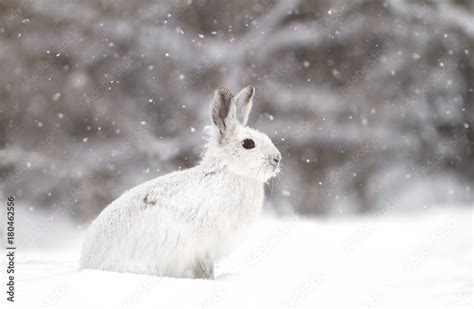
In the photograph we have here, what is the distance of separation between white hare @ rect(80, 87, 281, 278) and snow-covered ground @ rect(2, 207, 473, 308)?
0.24 feet

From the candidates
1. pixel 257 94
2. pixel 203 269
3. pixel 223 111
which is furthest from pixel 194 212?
pixel 257 94

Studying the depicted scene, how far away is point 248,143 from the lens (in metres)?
1.29

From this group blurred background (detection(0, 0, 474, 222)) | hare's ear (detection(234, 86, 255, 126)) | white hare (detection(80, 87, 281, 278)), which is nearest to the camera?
white hare (detection(80, 87, 281, 278))

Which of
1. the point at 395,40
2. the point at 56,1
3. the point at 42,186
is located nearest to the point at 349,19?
the point at 395,40

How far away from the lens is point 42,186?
8.21 ft

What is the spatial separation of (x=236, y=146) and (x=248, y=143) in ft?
0.08

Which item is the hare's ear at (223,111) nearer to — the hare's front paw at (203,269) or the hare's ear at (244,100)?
the hare's ear at (244,100)

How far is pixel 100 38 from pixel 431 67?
55.6 inches

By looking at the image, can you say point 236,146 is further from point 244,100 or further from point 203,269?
point 203,269

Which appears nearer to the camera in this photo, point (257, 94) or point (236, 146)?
point (236, 146)

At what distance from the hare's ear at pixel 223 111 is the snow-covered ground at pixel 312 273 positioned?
0.31 metres

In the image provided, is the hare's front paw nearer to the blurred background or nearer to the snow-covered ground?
the snow-covered ground

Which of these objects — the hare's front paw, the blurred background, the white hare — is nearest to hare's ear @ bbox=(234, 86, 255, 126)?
the white hare

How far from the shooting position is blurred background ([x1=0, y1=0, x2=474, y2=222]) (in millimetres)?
2508
